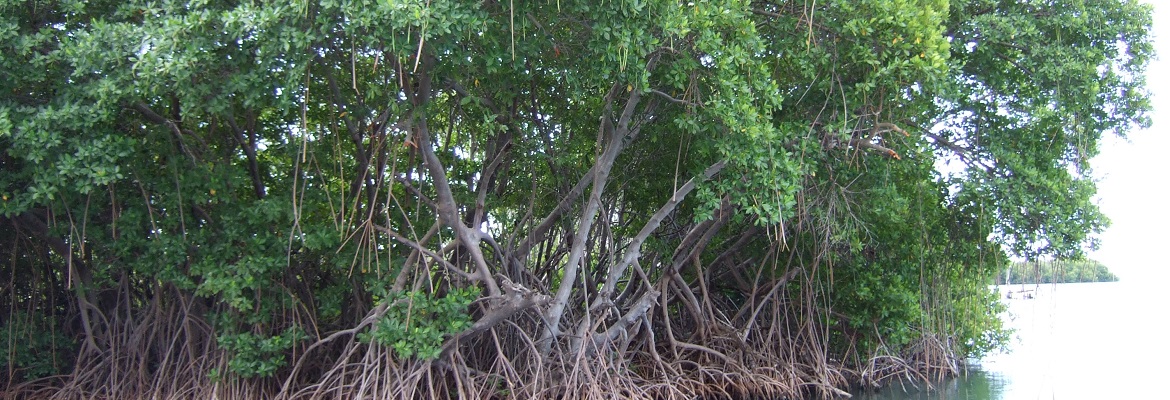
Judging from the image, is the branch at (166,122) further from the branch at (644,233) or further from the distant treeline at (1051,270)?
the distant treeline at (1051,270)

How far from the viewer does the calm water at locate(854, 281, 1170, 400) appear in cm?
845

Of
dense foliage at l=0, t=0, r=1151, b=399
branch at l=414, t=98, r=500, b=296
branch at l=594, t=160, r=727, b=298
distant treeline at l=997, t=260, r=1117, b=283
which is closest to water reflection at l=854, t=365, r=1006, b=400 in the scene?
dense foliage at l=0, t=0, r=1151, b=399

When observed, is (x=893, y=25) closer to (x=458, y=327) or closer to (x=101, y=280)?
(x=458, y=327)

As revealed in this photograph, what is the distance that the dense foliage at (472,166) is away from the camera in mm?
5086

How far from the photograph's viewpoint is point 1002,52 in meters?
6.71

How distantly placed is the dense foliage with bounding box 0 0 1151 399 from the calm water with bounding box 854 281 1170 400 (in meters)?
1.28

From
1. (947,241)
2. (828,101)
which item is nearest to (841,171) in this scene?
(828,101)

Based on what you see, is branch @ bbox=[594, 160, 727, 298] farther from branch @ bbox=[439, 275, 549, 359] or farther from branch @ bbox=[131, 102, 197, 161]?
branch @ bbox=[131, 102, 197, 161]

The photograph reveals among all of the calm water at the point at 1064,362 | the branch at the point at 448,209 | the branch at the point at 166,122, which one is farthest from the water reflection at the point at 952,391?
the branch at the point at 166,122

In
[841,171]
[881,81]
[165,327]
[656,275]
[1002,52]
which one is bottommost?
[165,327]

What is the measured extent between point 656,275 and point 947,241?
2476 mm

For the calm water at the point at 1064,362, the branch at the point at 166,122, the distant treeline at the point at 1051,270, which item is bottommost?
the calm water at the point at 1064,362

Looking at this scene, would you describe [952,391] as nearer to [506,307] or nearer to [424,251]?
[506,307]

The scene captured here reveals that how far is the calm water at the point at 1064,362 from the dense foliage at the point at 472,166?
1.28 m
